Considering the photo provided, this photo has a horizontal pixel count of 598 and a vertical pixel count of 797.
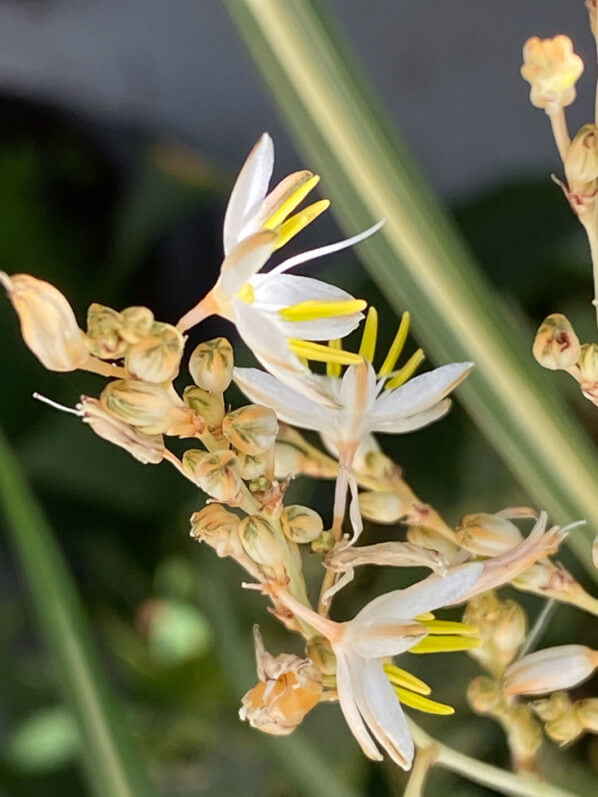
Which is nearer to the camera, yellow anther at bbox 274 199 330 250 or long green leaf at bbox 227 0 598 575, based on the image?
yellow anther at bbox 274 199 330 250

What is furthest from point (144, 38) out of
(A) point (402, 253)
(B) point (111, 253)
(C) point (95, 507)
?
(A) point (402, 253)

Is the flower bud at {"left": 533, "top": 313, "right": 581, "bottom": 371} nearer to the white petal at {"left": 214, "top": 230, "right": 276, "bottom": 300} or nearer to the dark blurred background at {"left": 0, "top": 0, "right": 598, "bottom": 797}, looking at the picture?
the white petal at {"left": 214, "top": 230, "right": 276, "bottom": 300}

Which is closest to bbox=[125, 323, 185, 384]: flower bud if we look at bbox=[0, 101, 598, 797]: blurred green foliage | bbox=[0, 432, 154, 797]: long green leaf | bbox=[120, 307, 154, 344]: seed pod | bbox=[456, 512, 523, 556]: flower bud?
bbox=[120, 307, 154, 344]: seed pod

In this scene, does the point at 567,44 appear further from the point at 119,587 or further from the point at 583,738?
the point at 119,587

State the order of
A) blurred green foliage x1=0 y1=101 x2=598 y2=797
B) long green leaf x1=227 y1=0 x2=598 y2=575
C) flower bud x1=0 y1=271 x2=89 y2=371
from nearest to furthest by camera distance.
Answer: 1. flower bud x1=0 y1=271 x2=89 y2=371
2. long green leaf x1=227 y1=0 x2=598 y2=575
3. blurred green foliage x1=0 y1=101 x2=598 y2=797

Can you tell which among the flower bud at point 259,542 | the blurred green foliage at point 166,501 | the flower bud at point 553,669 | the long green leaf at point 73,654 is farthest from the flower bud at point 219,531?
the blurred green foliage at point 166,501

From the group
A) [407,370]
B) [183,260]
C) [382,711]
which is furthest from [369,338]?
[183,260]
